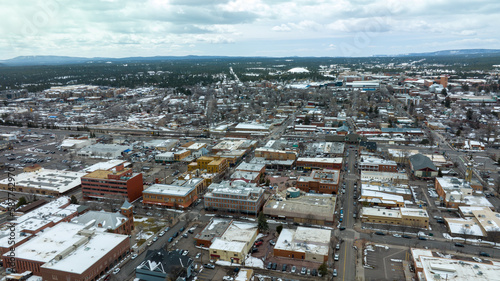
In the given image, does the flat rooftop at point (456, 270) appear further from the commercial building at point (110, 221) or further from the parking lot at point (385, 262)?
the commercial building at point (110, 221)

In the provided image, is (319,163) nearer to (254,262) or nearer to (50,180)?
(254,262)

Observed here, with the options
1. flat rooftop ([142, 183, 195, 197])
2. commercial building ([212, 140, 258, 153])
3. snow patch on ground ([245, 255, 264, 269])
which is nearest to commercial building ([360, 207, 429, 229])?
snow patch on ground ([245, 255, 264, 269])

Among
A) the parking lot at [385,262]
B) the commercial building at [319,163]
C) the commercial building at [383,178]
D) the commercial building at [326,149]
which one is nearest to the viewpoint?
the parking lot at [385,262]

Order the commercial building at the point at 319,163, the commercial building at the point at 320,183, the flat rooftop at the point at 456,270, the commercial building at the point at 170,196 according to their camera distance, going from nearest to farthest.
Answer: the flat rooftop at the point at 456,270, the commercial building at the point at 170,196, the commercial building at the point at 320,183, the commercial building at the point at 319,163

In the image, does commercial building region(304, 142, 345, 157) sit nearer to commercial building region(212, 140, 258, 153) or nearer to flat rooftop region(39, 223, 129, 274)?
commercial building region(212, 140, 258, 153)

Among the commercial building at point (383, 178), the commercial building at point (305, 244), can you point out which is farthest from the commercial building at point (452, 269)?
the commercial building at point (383, 178)

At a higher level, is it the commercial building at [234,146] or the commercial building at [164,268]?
the commercial building at [234,146]

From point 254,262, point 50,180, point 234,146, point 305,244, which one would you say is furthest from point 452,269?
point 50,180

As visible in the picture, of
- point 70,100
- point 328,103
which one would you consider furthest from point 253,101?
point 70,100
